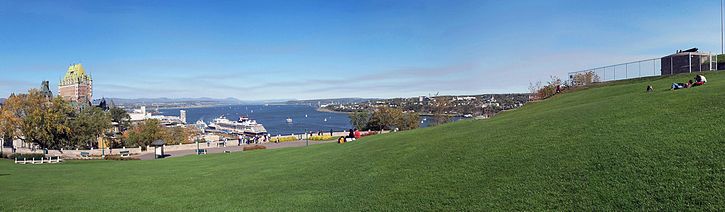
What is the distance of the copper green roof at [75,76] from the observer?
15111 centimetres

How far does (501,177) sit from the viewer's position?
858 cm

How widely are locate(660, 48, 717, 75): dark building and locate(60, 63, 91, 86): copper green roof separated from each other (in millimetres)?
165564

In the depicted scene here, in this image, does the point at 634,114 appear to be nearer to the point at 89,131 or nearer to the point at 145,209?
the point at 145,209

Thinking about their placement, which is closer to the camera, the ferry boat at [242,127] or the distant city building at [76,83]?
the ferry boat at [242,127]

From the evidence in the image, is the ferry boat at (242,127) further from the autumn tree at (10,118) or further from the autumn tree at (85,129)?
the autumn tree at (10,118)

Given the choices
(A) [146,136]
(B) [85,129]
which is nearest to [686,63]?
(A) [146,136]

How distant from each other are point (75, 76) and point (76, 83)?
5375mm

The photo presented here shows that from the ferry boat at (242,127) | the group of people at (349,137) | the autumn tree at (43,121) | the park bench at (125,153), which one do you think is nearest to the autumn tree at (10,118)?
the autumn tree at (43,121)

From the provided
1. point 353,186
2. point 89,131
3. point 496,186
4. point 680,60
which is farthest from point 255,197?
point 89,131

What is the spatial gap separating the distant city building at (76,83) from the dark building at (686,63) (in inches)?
6239

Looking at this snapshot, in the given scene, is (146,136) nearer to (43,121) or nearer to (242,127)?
(43,121)

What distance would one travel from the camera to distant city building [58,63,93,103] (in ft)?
490

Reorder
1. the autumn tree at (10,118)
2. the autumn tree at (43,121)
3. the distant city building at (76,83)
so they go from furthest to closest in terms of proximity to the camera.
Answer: the distant city building at (76,83) < the autumn tree at (10,118) < the autumn tree at (43,121)

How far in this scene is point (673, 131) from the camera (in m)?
9.12
